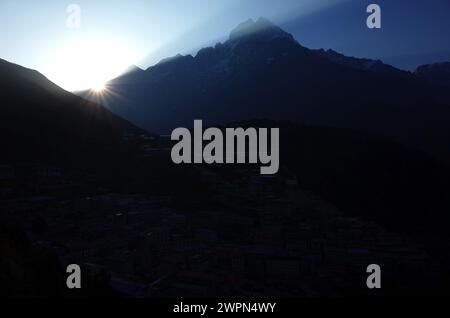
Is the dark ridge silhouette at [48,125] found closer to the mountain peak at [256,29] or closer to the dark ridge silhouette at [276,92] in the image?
the dark ridge silhouette at [276,92]

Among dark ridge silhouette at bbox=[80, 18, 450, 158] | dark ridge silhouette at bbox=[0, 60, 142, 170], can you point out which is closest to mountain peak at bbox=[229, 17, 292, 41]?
dark ridge silhouette at bbox=[80, 18, 450, 158]

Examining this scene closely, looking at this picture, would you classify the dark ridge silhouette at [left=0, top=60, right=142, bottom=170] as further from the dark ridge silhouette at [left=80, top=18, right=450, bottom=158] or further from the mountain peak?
the mountain peak

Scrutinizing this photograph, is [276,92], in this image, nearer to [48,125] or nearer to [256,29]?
[256,29]

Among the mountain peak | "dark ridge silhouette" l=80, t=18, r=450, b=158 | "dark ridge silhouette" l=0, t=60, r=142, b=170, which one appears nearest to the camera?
"dark ridge silhouette" l=0, t=60, r=142, b=170

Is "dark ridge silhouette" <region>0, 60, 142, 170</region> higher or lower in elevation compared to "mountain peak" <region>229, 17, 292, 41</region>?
lower

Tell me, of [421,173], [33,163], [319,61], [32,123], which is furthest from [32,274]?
[319,61]

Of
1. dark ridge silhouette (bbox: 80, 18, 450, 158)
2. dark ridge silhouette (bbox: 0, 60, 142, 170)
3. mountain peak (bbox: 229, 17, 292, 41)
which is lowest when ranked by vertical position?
dark ridge silhouette (bbox: 0, 60, 142, 170)
